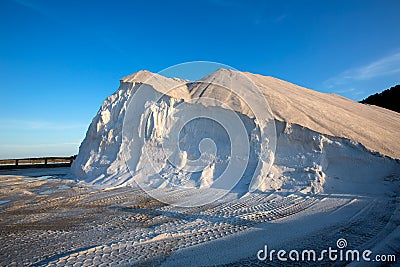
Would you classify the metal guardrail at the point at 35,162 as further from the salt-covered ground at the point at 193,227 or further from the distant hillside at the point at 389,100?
the distant hillside at the point at 389,100

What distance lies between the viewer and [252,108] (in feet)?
33.6

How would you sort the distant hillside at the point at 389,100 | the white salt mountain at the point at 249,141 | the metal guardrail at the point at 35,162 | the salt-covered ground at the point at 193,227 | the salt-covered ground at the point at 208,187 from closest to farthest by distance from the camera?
1. the salt-covered ground at the point at 193,227
2. the salt-covered ground at the point at 208,187
3. the white salt mountain at the point at 249,141
4. the metal guardrail at the point at 35,162
5. the distant hillside at the point at 389,100

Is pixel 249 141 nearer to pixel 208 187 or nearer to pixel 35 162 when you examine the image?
pixel 208 187

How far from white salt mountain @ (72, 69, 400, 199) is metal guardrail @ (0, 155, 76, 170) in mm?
9212

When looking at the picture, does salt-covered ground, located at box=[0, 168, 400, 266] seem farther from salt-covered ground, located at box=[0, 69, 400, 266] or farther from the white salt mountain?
the white salt mountain

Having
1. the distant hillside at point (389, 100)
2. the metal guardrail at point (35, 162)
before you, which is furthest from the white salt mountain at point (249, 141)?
the distant hillside at point (389, 100)

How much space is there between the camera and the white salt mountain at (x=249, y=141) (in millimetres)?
8000

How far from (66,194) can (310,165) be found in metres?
8.10

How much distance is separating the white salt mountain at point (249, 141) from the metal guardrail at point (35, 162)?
9.21 m

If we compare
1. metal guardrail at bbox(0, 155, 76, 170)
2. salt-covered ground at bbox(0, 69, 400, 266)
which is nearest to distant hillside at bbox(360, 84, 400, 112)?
salt-covered ground at bbox(0, 69, 400, 266)

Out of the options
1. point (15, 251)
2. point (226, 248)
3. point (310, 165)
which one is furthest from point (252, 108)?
point (15, 251)

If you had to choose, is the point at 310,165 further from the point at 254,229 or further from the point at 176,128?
the point at 176,128

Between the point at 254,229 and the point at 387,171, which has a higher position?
the point at 387,171

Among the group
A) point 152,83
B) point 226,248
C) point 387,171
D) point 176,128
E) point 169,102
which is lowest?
point 226,248
